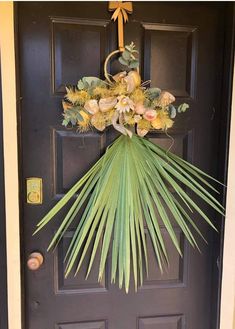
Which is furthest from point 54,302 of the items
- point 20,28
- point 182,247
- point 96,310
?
point 20,28

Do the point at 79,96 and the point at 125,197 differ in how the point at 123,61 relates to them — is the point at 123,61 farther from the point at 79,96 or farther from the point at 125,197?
the point at 125,197

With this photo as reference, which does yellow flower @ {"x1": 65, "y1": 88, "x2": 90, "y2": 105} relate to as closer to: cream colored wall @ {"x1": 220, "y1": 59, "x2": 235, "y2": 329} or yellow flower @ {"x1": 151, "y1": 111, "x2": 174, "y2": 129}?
yellow flower @ {"x1": 151, "y1": 111, "x2": 174, "y2": 129}

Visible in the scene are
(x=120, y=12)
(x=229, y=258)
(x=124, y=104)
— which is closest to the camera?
(x=124, y=104)

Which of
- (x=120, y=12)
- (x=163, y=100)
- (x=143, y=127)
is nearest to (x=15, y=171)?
(x=143, y=127)

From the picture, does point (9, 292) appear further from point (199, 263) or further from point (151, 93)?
point (151, 93)

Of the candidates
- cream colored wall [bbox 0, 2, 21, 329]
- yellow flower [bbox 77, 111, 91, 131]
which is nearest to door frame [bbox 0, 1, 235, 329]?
cream colored wall [bbox 0, 2, 21, 329]

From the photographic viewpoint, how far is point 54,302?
1433 mm

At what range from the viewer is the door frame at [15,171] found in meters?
1.25

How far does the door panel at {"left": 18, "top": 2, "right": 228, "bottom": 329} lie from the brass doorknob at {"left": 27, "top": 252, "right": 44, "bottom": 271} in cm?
3

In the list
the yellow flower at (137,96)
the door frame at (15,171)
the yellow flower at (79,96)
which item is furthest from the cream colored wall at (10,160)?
the yellow flower at (137,96)

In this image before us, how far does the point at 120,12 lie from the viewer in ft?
4.21

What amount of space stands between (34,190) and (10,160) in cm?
17

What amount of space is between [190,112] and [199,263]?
752mm

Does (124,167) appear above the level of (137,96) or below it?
below
